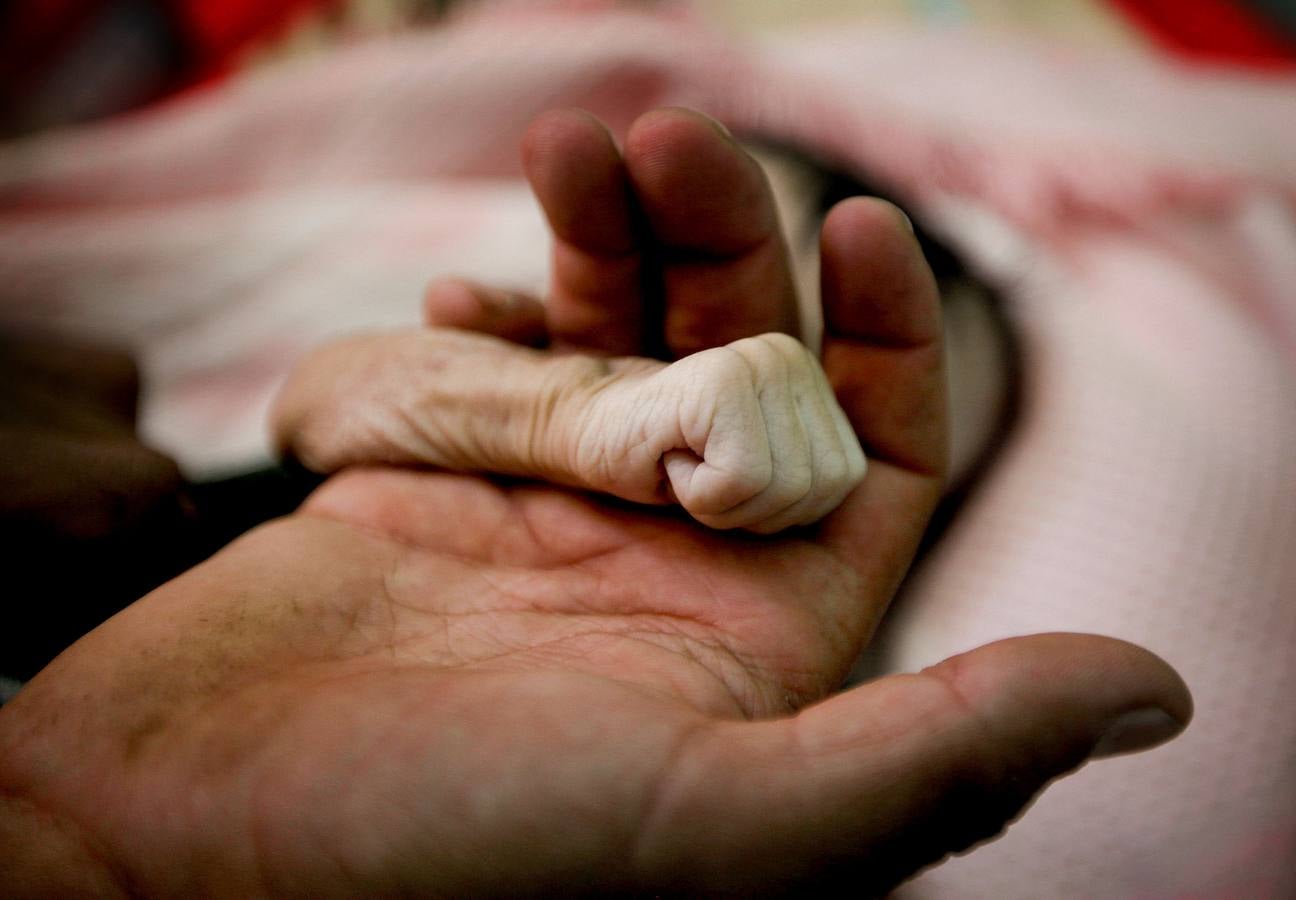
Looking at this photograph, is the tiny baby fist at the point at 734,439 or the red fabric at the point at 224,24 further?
the red fabric at the point at 224,24

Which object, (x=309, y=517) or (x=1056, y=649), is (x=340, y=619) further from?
(x=1056, y=649)

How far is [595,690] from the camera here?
0.34m

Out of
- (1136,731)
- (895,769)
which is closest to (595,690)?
(895,769)

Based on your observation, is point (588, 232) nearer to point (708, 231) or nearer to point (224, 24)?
point (708, 231)

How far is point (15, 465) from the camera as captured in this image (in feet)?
1.67

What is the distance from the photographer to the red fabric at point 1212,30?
44.6 inches

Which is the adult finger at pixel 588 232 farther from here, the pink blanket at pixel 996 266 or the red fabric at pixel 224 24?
the red fabric at pixel 224 24

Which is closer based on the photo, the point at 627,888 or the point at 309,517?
the point at 627,888

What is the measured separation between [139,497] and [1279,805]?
2.42 ft

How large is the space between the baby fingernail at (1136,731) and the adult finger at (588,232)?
349 millimetres

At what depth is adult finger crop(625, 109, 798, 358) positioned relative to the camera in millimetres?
455

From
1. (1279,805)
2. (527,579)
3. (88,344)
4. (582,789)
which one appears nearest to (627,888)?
(582,789)

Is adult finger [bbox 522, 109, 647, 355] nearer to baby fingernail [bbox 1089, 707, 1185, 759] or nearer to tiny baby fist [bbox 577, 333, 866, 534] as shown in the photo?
tiny baby fist [bbox 577, 333, 866, 534]

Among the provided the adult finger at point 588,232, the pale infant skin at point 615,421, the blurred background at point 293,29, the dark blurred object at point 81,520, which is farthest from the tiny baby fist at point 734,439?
the blurred background at point 293,29
